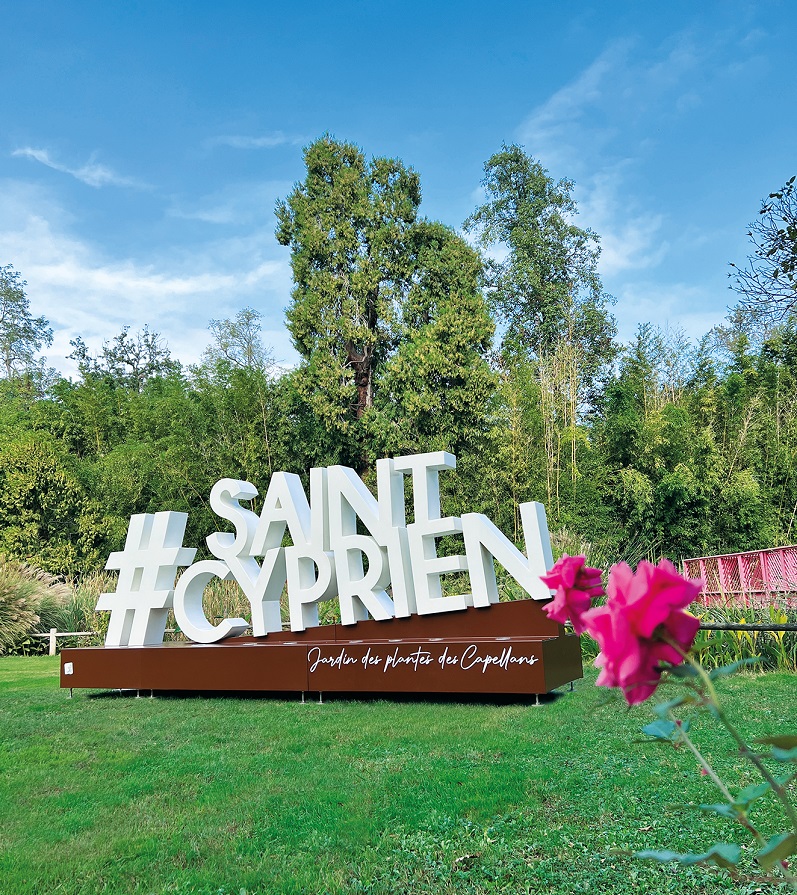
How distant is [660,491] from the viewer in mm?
14867

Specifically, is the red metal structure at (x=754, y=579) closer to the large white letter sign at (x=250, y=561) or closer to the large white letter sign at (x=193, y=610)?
the large white letter sign at (x=250, y=561)

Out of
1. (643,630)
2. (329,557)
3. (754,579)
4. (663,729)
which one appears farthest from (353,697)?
(643,630)

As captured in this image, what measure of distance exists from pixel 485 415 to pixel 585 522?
10.7ft

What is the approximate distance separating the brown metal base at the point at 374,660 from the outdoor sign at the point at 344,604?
0.04ft

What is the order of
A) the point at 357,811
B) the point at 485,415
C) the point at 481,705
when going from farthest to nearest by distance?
the point at 485,415 → the point at 481,705 → the point at 357,811

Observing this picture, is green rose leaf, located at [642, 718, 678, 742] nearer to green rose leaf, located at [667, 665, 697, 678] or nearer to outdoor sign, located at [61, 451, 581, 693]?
green rose leaf, located at [667, 665, 697, 678]

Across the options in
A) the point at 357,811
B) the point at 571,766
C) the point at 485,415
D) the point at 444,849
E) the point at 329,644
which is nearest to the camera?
the point at 444,849

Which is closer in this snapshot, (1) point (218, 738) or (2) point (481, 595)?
(1) point (218, 738)

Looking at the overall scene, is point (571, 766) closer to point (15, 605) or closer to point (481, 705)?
point (481, 705)

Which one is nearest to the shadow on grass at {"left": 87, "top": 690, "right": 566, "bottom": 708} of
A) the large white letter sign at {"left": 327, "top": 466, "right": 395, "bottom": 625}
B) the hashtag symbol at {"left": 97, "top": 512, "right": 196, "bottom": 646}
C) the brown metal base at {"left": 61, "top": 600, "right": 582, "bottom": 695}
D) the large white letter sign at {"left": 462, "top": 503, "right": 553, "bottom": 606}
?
the brown metal base at {"left": 61, "top": 600, "right": 582, "bottom": 695}

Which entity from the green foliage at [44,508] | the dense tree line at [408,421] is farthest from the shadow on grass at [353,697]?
the green foliage at [44,508]

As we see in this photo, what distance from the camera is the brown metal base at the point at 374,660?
24.8 ft

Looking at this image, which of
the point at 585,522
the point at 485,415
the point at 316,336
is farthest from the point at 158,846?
the point at 316,336

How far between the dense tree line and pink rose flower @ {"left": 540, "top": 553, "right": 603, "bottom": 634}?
1227 cm
